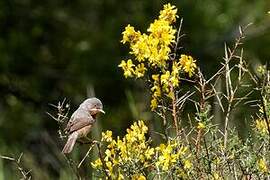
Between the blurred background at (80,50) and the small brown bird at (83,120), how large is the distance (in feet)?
16.8

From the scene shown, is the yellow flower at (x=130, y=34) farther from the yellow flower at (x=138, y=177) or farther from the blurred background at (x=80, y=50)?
the blurred background at (x=80, y=50)

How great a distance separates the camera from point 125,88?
28.1 ft

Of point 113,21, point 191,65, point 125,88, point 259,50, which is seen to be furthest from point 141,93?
point 191,65

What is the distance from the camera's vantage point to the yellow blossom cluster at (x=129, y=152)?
2.83 meters

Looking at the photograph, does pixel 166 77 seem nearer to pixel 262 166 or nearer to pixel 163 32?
pixel 163 32

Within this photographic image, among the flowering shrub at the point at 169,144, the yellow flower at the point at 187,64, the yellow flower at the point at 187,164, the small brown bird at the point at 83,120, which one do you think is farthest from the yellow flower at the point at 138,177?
the yellow flower at the point at 187,64

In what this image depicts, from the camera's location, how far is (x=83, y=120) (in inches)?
118

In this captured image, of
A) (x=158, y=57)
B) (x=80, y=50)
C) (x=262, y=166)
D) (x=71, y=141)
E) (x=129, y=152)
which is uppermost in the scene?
(x=80, y=50)

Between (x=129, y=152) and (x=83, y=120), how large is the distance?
0.83ft

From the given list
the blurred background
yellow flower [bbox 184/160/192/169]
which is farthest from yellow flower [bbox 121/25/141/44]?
the blurred background

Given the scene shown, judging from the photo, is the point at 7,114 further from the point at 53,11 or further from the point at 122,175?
the point at 122,175

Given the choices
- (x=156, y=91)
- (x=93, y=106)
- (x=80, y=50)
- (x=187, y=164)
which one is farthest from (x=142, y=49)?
(x=80, y=50)

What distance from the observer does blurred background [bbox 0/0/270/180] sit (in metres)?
8.35

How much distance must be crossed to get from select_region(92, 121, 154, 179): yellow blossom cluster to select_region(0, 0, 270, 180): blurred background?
17.3 feet
